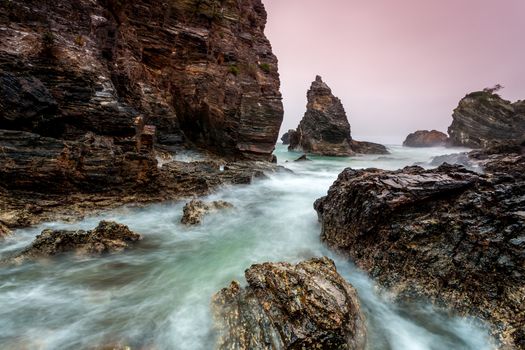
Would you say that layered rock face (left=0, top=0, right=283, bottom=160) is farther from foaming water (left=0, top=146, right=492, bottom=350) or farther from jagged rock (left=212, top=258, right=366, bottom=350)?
jagged rock (left=212, top=258, right=366, bottom=350)

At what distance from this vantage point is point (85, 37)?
1252 centimetres

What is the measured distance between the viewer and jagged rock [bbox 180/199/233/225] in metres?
8.70

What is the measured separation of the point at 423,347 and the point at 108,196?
8.96 meters

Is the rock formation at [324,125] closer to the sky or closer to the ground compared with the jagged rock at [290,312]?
closer to the sky

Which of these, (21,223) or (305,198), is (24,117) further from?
(305,198)

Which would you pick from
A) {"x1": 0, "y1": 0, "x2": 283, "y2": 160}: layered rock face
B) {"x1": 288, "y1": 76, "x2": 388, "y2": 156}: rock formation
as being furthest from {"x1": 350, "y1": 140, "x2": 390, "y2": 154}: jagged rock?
{"x1": 0, "y1": 0, "x2": 283, "y2": 160}: layered rock face

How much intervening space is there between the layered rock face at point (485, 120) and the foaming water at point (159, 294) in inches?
2193

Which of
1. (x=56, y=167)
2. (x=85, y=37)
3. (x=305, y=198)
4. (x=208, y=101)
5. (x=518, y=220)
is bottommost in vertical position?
(x=305, y=198)

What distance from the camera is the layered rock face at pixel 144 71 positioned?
9680mm

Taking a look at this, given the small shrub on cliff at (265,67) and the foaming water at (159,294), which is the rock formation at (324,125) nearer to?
the small shrub on cliff at (265,67)

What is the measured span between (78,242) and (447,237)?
25.2 ft

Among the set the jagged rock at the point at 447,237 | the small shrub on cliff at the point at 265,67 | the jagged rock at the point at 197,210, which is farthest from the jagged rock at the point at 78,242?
the small shrub on cliff at the point at 265,67

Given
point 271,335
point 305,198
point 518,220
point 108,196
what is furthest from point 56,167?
point 518,220

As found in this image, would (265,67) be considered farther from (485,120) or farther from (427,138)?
(427,138)
